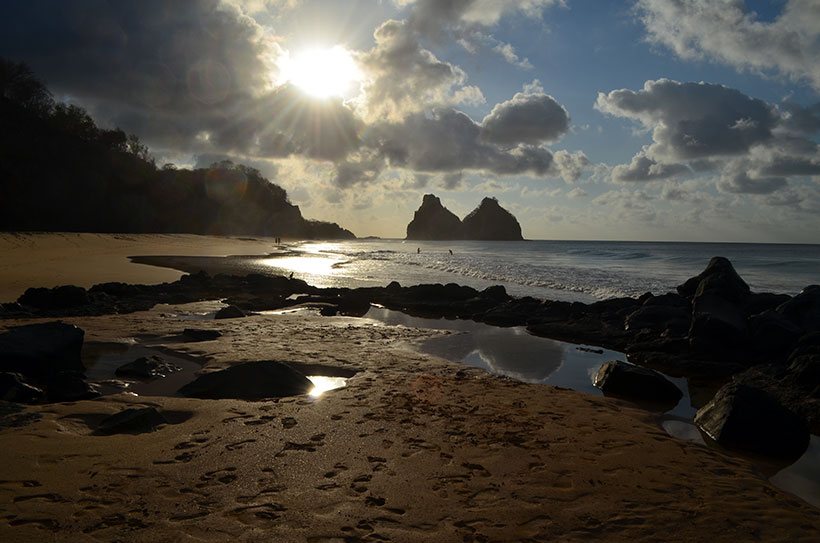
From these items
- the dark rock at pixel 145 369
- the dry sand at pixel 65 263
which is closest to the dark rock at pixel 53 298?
the dry sand at pixel 65 263

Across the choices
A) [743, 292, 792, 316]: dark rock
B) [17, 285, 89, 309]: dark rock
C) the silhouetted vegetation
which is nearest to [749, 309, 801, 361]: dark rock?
[743, 292, 792, 316]: dark rock

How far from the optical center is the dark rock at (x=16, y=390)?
23.0 ft

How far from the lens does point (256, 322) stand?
15141 millimetres

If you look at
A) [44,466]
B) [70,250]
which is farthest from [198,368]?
[70,250]

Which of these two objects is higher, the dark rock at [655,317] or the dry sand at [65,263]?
the dry sand at [65,263]

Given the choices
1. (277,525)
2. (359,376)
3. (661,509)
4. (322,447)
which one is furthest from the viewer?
(359,376)

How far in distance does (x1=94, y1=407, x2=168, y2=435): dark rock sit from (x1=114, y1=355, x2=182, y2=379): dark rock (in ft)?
8.15

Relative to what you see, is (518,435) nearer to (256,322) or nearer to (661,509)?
(661,509)

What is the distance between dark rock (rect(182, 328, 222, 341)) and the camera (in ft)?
40.3

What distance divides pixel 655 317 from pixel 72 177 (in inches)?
2765

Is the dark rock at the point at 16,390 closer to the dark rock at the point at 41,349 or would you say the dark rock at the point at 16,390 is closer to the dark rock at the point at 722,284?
the dark rock at the point at 41,349

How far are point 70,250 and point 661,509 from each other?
4382cm

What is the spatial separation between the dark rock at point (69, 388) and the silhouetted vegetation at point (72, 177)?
56338 millimetres

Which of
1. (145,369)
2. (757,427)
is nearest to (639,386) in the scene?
(757,427)
